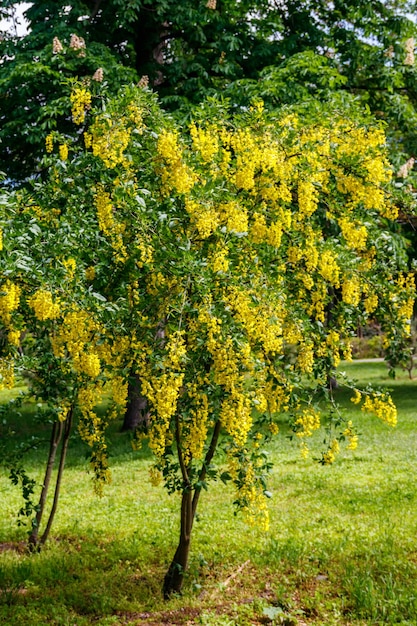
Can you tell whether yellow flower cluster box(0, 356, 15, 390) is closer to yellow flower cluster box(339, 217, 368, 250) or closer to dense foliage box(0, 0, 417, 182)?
yellow flower cluster box(339, 217, 368, 250)

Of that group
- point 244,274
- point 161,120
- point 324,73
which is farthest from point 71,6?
point 244,274

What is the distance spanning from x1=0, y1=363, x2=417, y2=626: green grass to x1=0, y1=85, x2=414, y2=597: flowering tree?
0.45 m

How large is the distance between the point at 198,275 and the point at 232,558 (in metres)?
2.73

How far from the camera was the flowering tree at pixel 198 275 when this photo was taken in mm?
3830

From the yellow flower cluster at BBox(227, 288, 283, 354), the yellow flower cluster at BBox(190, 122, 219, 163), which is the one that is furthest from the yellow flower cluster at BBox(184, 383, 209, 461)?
the yellow flower cluster at BBox(190, 122, 219, 163)

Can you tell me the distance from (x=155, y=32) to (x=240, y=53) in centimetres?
157

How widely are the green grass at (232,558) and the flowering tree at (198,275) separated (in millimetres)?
454

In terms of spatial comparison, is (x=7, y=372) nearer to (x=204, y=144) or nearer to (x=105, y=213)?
(x=105, y=213)

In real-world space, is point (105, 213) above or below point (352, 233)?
above

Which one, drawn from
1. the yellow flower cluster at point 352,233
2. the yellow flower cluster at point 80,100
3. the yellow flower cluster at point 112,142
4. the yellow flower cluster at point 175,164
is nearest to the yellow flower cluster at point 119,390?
the yellow flower cluster at point 175,164

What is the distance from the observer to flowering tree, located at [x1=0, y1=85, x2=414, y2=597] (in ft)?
12.6

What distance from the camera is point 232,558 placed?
5.41m

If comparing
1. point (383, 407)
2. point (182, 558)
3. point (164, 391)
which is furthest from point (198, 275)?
point (182, 558)

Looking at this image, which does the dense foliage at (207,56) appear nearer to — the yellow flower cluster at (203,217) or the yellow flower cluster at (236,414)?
the yellow flower cluster at (203,217)
